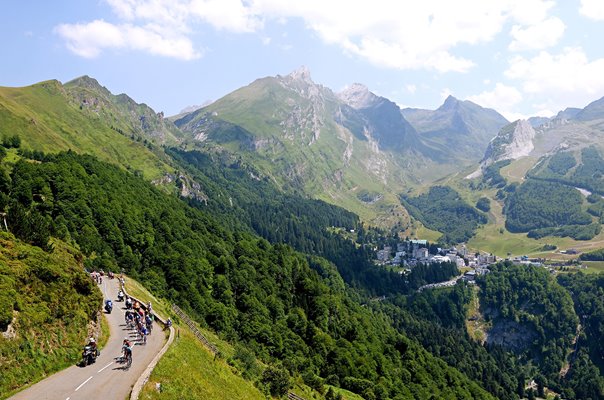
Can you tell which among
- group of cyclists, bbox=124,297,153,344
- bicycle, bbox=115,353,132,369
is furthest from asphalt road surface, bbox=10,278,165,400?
group of cyclists, bbox=124,297,153,344

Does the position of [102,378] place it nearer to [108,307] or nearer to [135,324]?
[135,324]

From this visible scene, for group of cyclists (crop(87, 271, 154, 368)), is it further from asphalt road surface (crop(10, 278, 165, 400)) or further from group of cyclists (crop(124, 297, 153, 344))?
asphalt road surface (crop(10, 278, 165, 400))

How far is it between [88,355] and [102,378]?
167 inches

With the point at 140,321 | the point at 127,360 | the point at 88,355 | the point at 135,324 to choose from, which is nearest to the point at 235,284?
the point at 135,324

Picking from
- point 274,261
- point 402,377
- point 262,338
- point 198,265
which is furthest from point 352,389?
point 274,261

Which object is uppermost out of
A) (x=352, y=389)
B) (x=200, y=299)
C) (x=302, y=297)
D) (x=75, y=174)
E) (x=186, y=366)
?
(x=75, y=174)

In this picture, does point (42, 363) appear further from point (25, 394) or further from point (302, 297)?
point (302, 297)

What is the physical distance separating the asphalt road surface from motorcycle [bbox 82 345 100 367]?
46 cm

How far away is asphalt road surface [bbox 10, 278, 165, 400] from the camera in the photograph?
1298 inches

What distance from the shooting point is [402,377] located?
439 ft

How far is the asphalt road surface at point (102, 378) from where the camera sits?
3297cm

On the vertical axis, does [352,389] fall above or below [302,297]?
below

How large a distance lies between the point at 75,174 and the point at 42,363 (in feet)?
370

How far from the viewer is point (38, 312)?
39.5 m
